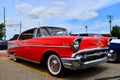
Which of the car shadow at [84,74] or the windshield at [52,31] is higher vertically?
the windshield at [52,31]

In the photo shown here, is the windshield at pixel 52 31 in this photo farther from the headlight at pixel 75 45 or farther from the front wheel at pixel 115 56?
the front wheel at pixel 115 56

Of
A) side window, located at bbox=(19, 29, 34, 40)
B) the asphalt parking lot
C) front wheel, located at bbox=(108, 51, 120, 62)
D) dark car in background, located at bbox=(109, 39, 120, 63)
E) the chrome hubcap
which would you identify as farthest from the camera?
front wheel, located at bbox=(108, 51, 120, 62)

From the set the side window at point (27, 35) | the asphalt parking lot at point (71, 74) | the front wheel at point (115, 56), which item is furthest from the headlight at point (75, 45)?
the front wheel at point (115, 56)

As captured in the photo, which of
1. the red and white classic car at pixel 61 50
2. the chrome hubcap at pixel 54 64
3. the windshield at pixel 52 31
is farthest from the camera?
the windshield at pixel 52 31

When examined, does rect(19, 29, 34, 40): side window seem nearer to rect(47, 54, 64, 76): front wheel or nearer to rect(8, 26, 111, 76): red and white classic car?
rect(8, 26, 111, 76): red and white classic car

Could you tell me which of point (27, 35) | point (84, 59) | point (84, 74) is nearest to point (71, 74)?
point (84, 74)

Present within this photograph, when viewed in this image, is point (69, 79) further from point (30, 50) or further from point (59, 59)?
point (30, 50)

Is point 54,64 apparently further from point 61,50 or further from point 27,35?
point 27,35

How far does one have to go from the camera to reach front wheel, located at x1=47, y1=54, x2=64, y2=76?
686 centimetres

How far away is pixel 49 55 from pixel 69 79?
4.00 feet

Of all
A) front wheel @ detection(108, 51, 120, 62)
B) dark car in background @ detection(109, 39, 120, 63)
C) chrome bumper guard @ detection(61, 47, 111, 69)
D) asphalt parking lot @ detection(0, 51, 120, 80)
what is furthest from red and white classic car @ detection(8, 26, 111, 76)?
front wheel @ detection(108, 51, 120, 62)

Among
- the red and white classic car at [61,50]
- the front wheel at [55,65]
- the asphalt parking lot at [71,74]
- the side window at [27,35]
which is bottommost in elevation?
the asphalt parking lot at [71,74]

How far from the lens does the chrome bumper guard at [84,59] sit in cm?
631

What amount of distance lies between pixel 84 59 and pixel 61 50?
2.49 ft
